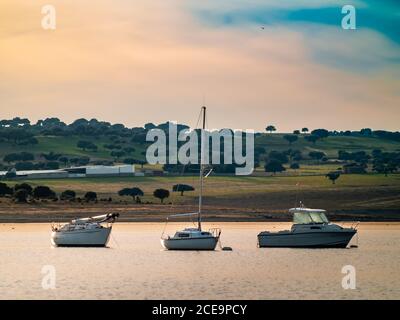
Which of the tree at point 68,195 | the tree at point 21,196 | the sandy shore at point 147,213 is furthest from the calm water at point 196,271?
the tree at point 68,195

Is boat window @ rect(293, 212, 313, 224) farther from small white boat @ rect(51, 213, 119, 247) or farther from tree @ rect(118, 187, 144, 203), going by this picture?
tree @ rect(118, 187, 144, 203)

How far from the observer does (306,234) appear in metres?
99.8

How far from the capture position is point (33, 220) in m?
142

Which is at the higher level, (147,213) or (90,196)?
(90,196)

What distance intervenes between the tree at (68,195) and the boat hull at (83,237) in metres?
52.5

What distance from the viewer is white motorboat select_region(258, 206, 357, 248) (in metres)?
99.9

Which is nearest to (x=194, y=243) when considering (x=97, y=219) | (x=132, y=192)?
(x=97, y=219)

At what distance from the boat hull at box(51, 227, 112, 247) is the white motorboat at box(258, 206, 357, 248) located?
582 inches

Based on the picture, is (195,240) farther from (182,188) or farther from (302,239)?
(182,188)

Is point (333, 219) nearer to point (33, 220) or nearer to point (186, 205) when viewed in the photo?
point (186, 205)

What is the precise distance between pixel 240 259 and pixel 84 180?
9960cm

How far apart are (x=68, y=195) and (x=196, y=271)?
81716 millimetres

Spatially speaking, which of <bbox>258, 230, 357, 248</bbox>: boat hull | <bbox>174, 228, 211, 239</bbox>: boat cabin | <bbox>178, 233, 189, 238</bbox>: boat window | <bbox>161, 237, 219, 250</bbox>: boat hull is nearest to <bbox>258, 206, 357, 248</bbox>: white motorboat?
<bbox>258, 230, 357, 248</bbox>: boat hull
